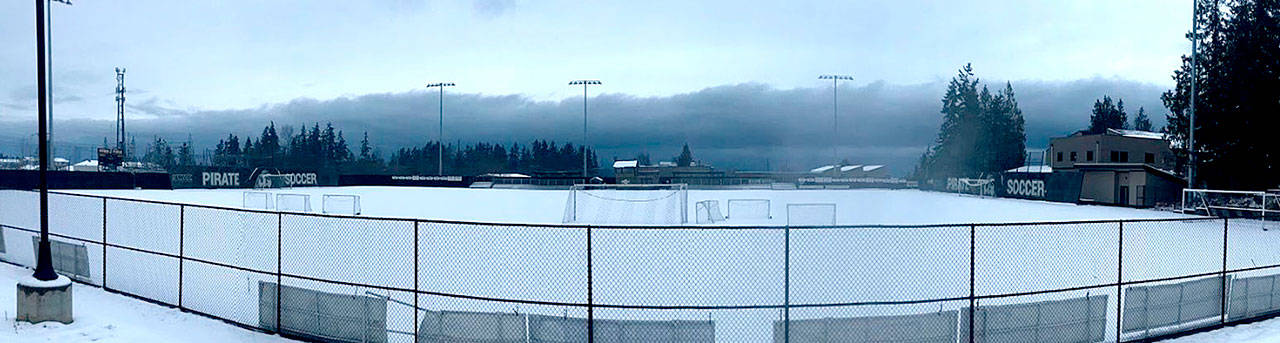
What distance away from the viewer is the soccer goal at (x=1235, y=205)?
3362cm

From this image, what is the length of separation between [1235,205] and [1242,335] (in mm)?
34225

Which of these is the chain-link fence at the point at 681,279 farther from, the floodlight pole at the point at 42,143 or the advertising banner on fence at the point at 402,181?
the advertising banner on fence at the point at 402,181

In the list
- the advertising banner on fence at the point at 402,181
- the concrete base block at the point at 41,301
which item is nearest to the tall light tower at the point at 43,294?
the concrete base block at the point at 41,301

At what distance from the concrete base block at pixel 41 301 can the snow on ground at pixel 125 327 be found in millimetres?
132

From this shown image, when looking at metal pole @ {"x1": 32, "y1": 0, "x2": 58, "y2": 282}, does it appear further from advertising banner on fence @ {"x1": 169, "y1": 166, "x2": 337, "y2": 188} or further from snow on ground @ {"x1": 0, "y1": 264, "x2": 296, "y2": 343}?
advertising banner on fence @ {"x1": 169, "y1": 166, "x2": 337, "y2": 188}

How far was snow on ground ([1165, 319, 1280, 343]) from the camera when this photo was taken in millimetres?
10953

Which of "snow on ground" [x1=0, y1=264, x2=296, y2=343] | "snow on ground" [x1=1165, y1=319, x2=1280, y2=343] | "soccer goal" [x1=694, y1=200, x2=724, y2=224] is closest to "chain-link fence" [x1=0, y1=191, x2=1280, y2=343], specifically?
"snow on ground" [x1=1165, y1=319, x2=1280, y2=343]

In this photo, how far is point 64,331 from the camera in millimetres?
11008

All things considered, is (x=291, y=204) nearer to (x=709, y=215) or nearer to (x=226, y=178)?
(x=709, y=215)

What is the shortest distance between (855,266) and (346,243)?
1451cm

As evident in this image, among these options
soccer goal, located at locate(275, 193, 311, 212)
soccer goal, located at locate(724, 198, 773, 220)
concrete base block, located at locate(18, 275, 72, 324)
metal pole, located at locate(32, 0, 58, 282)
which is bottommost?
soccer goal, located at locate(275, 193, 311, 212)

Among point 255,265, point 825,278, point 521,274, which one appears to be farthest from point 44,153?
point 825,278

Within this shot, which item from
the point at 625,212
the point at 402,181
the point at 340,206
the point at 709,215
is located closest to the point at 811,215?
the point at 709,215

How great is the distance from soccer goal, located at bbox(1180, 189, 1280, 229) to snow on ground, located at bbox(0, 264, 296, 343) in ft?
124
